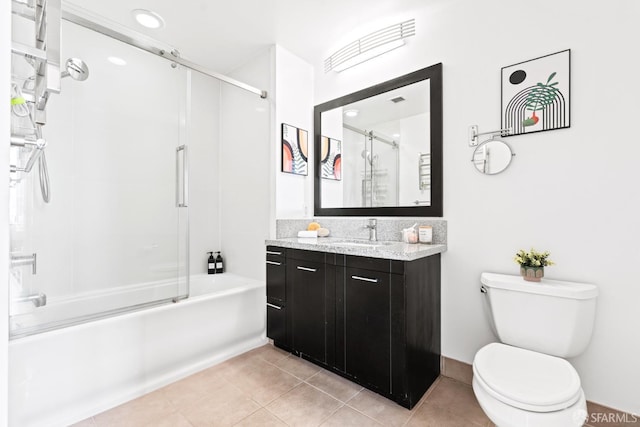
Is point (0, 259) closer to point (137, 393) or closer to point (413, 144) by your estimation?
point (137, 393)

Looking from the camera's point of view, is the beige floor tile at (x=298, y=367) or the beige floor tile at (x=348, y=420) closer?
the beige floor tile at (x=348, y=420)

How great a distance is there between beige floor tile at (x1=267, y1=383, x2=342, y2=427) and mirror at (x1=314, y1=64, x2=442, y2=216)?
51.6 inches

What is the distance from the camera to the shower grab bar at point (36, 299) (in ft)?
5.65

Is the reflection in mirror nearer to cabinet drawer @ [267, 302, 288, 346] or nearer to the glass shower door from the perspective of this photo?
cabinet drawer @ [267, 302, 288, 346]

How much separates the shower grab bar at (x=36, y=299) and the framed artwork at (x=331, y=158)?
7.10ft

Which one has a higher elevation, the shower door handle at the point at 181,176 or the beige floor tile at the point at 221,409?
the shower door handle at the point at 181,176

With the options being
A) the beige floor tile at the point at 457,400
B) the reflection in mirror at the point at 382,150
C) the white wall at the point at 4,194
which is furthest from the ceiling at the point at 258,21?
the beige floor tile at the point at 457,400

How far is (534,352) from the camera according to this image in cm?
136

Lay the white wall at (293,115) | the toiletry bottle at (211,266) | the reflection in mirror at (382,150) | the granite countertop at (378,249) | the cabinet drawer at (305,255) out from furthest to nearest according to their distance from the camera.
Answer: the toiletry bottle at (211,266)
the white wall at (293,115)
the reflection in mirror at (382,150)
the cabinet drawer at (305,255)
the granite countertop at (378,249)

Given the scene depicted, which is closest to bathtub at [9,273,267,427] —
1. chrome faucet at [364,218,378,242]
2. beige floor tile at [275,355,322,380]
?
beige floor tile at [275,355,322,380]

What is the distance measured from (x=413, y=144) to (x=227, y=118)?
1971 millimetres

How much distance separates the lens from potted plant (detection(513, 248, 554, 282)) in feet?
4.84

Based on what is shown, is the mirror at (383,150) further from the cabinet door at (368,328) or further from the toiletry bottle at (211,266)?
the toiletry bottle at (211,266)

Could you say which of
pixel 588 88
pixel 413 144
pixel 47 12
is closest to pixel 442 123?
pixel 413 144
